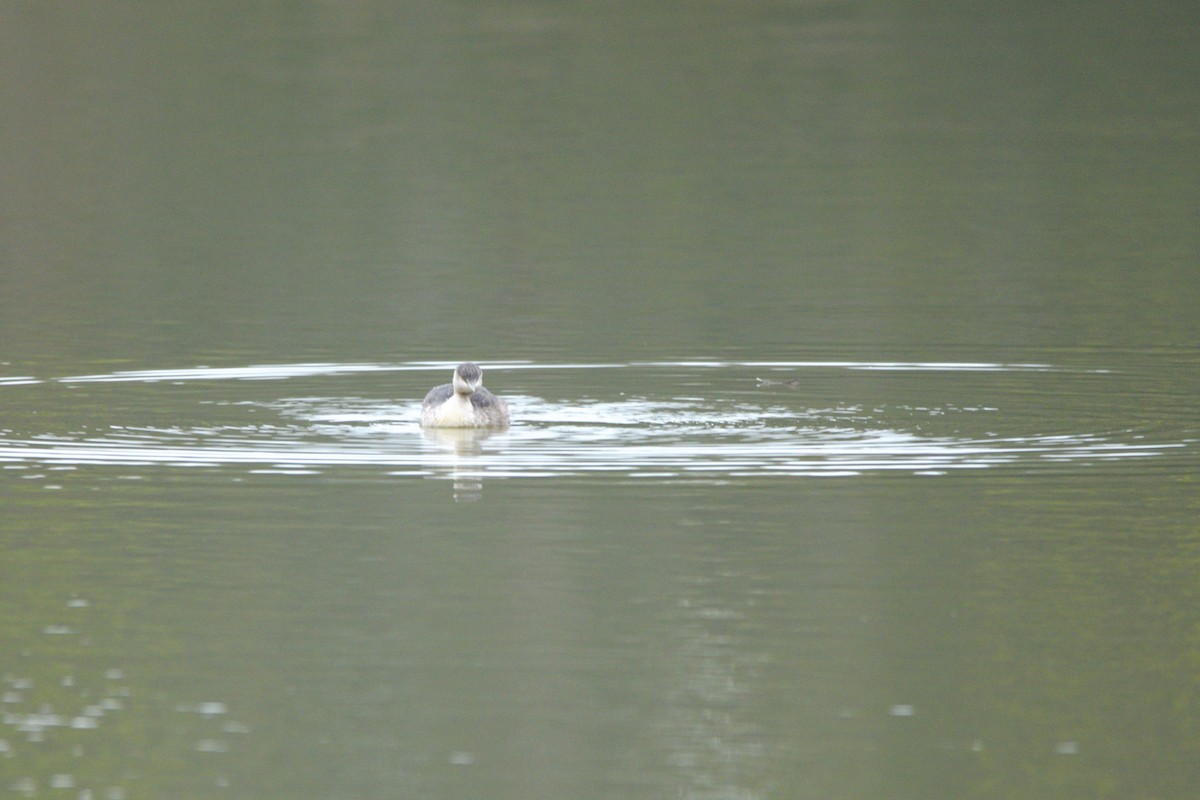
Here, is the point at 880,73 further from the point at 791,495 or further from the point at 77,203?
the point at 791,495

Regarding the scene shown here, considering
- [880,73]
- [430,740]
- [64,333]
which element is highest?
[880,73]

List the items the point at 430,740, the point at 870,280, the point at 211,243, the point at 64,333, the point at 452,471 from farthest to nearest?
the point at 211,243 → the point at 870,280 → the point at 64,333 → the point at 452,471 → the point at 430,740

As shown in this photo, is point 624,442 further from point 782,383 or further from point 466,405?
point 782,383

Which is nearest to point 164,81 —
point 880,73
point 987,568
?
point 880,73

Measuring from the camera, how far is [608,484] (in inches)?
641

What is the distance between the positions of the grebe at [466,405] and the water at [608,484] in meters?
0.16

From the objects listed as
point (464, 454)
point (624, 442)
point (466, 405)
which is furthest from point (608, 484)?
point (466, 405)

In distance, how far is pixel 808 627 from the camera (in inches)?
494

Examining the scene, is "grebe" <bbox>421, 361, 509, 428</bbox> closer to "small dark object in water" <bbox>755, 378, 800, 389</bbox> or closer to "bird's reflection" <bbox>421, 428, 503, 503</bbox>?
"bird's reflection" <bbox>421, 428, 503, 503</bbox>

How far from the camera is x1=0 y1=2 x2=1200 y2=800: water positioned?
1084 cm

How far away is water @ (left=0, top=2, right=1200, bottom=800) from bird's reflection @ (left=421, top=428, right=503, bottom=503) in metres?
0.04

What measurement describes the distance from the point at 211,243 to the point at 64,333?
10.3 m

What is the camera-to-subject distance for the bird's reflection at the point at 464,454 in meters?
16.4

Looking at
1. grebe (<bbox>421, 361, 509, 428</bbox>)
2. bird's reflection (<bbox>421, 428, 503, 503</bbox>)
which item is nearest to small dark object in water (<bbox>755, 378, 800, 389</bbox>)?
grebe (<bbox>421, 361, 509, 428</bbox>)
